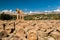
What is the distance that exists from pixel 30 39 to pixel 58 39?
1.66 m

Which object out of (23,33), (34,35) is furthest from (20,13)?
(34,35)

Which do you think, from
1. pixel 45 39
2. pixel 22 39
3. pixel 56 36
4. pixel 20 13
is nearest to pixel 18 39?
→ pixel 22 39

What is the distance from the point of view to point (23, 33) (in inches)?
421

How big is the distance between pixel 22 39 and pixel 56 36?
2063 millimetres

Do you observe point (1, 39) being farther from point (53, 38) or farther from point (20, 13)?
point (20, 13)

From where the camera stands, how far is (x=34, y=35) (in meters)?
8.98

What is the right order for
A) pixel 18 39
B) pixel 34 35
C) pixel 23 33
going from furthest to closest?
1. pixel 23 33
2. pixel 34 35
3. pixel 18 39

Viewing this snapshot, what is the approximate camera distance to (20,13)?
2800cm

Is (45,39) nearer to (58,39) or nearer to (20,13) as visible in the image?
(58,39)

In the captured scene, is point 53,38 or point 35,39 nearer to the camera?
point 35,39

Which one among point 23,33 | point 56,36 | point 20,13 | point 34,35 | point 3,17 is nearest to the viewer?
point 34,35

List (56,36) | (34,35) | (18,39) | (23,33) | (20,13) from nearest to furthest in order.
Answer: (18,39) → (34,35) → (56,36) → (23,33) → (20,13)

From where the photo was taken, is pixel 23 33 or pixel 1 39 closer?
pixel 1 39

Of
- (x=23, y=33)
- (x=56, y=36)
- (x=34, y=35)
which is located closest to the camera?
(x=34, y=35)
